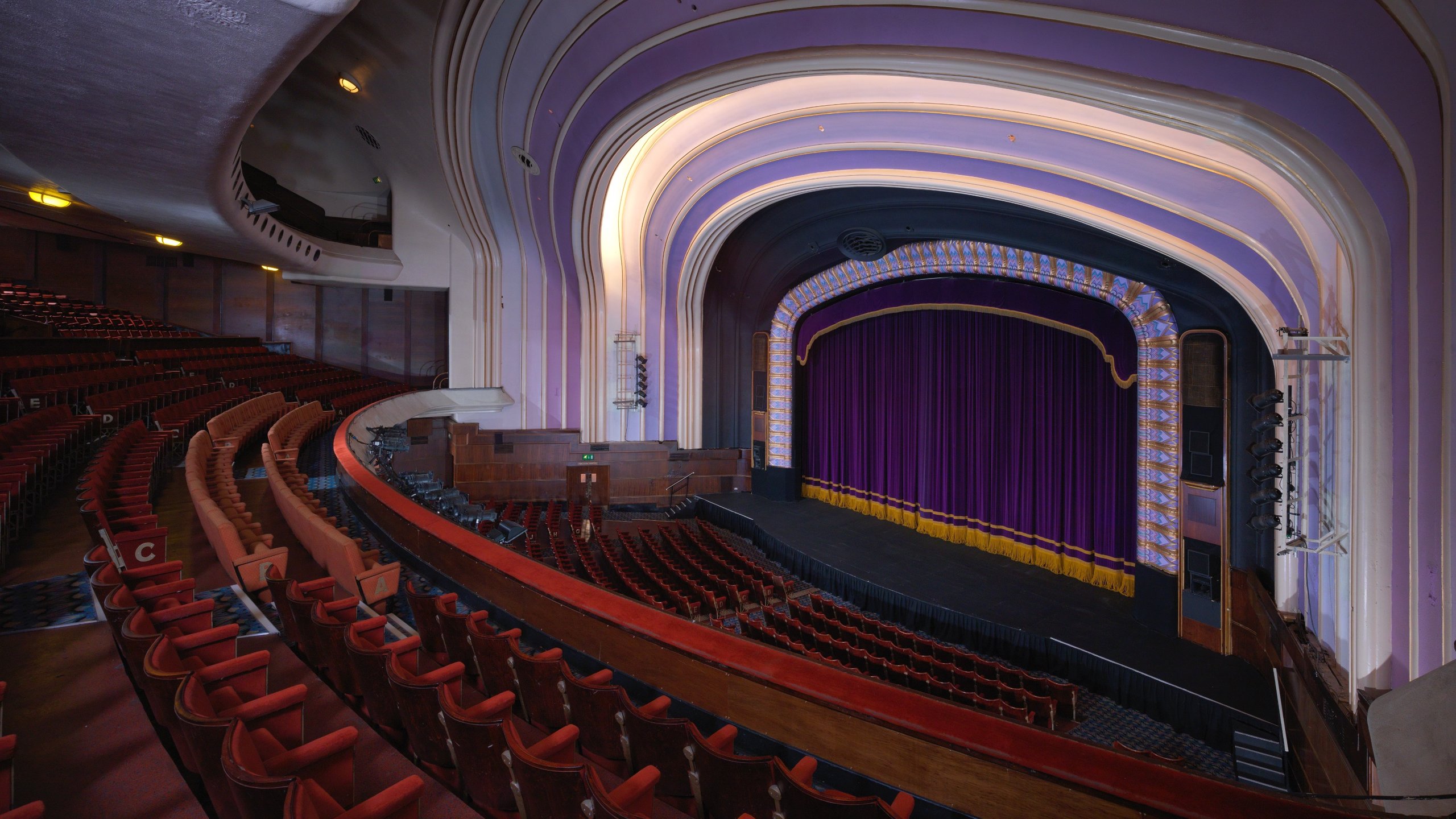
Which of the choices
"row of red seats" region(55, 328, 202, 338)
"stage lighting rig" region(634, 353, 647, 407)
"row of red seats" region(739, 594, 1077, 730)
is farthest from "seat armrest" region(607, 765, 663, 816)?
"row of red seats" region(55, 328, 202, 338)

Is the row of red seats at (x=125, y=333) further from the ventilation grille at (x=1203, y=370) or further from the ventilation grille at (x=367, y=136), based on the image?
the ventilation grille at (x=1203, y=370)

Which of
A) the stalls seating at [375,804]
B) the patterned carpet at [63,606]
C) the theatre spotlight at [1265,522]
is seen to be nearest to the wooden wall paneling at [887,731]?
the stalls seating at [375,804]

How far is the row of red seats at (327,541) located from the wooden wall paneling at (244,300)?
8.38 metres

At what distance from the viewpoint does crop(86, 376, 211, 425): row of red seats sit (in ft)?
19.8

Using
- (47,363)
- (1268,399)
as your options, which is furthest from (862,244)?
(47,363)

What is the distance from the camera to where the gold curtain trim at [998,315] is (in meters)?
6.11

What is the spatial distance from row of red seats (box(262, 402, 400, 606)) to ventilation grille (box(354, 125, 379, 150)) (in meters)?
7.13

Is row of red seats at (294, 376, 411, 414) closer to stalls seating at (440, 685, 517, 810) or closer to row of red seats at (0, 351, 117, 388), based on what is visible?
row of red seats at (0, 351, 117, 388)

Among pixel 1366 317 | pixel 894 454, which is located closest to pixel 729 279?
pixel 894 454

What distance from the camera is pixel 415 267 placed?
1141cm

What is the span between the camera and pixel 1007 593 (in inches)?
240

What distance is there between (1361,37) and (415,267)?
11.9 m

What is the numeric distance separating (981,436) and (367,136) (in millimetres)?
10201

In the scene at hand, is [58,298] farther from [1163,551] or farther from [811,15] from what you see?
[1163,551]
